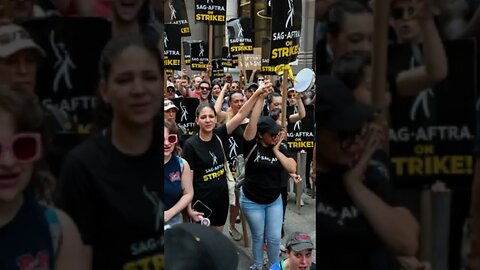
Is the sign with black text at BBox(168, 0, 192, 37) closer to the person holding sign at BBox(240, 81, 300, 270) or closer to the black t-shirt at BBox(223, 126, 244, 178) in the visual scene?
the black t-shirt at BBox(223, 126, 244, 178)

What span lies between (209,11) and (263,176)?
24.0 feet

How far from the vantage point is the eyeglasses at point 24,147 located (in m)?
1.42

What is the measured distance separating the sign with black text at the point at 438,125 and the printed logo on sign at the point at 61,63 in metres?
0.78

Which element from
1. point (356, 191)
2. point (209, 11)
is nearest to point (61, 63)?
point (356, 191)

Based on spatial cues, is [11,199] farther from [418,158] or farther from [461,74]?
[461,74]

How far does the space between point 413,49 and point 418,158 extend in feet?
0.89

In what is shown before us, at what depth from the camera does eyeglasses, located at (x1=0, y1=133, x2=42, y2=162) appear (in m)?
1.42

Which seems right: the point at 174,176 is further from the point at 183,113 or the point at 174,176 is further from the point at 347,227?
the point at 183,113

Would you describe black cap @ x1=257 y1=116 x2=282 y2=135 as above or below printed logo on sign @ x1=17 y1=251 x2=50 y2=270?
above

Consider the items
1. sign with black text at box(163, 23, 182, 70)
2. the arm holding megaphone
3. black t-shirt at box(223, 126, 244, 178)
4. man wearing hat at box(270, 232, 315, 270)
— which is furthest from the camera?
sign with black text at box(163, 23, 182, 70)

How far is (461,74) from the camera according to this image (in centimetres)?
151

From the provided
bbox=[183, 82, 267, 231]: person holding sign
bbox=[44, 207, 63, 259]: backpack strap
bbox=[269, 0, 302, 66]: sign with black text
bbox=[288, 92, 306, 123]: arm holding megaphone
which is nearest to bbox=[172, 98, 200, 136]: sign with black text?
bbox=[288, 92, 306, 123]: arm holding megaphone

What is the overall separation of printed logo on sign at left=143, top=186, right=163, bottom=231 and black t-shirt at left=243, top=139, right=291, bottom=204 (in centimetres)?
417

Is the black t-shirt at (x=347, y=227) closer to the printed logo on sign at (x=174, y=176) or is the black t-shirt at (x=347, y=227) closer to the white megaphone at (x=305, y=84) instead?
the printed logo on sign at (x=174, y=176)
